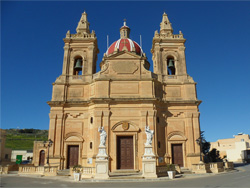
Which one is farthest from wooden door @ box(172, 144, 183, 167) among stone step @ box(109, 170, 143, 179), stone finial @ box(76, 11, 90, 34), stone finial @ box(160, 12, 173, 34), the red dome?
stone finial @ box(76, 11, 90, 34)

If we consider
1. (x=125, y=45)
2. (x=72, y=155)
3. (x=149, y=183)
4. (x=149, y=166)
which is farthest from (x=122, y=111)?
(x=125, y=45)

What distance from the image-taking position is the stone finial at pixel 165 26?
30.3 meters

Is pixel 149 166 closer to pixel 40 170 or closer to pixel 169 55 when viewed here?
pixel 40 170

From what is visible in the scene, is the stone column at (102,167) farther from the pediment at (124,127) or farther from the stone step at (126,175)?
the pediment at (124,127)

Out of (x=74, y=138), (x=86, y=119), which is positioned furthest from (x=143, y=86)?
(x=74, y=138)

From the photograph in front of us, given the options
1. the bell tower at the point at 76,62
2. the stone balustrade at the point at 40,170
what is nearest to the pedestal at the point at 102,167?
the stone balustrade at the point at 40,170

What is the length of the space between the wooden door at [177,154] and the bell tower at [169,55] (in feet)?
26.4

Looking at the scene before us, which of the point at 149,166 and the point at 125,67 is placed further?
the point at 125,67

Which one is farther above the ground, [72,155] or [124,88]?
[124,88]

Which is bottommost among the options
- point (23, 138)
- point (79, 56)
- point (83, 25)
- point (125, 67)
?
point (23, 138)

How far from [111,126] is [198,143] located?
31.5 feet

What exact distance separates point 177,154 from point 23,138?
76.2 metres

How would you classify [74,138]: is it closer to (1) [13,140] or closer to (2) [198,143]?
(2) [198,143]

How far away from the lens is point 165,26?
30.7m
